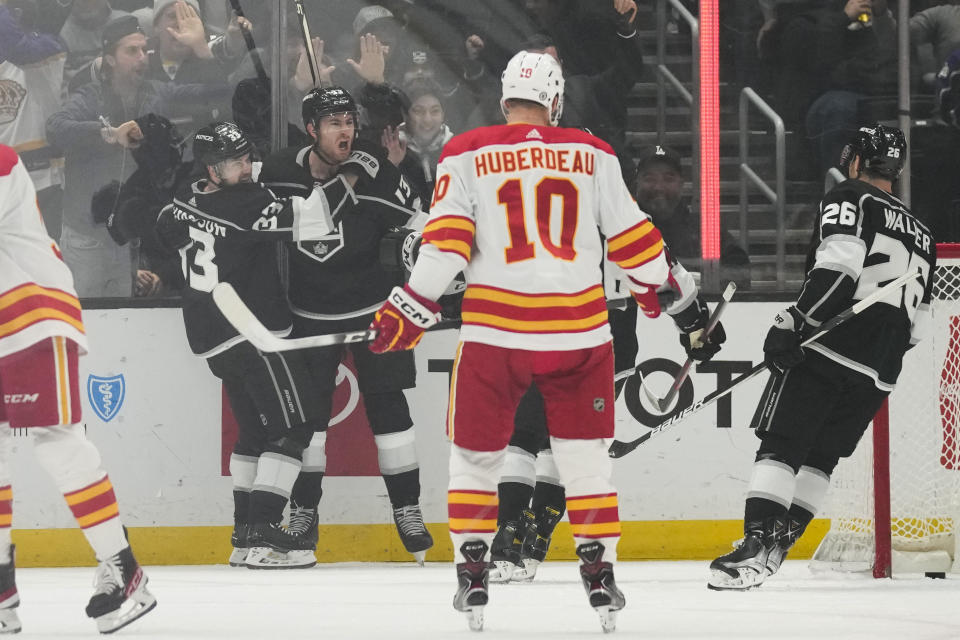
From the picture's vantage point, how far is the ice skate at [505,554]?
425cm

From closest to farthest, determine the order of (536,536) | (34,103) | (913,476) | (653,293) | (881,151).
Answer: (653,293), (881,151), (536,536), (913,476), (34,103)

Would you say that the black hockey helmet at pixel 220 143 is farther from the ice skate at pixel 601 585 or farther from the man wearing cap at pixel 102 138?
the ice skate at pixel 601 585

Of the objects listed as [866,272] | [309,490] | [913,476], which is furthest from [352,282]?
[913,476]

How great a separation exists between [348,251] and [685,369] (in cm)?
132

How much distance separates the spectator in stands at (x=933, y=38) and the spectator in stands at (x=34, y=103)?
3.24 meters

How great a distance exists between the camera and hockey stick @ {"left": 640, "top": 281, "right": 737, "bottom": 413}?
12.0ft

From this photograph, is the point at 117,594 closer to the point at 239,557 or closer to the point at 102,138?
the point at 239,557

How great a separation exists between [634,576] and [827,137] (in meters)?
1.95

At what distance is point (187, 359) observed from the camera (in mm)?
4891

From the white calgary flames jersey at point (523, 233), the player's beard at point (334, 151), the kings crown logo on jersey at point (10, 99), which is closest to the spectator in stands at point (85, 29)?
the kings crown logo on jersey at point (10, 99)

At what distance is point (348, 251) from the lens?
4.89 metres

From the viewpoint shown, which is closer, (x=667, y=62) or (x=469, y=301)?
(x=469, y=301)

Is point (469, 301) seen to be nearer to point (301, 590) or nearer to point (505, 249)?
point (505, 249)

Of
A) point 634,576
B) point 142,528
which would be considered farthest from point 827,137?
point 142,528
